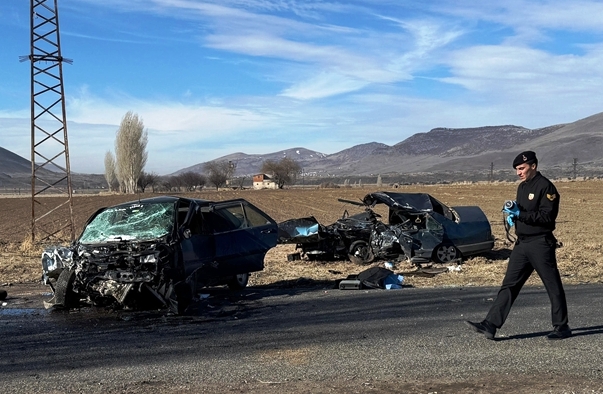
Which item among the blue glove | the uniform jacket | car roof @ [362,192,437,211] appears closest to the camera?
the uniform jacket

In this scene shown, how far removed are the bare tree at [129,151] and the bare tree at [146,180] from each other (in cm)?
227

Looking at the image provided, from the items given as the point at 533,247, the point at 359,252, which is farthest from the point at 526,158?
the point at 359,252

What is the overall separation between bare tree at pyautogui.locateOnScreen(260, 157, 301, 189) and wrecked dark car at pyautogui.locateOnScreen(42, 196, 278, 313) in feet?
423

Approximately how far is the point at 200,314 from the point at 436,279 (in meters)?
4.77

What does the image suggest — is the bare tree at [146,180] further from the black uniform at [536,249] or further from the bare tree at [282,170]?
the black uniform at [536,249]

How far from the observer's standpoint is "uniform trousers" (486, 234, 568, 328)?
19.7ft

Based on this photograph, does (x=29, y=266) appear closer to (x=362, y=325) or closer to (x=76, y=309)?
(x=76, y=309)

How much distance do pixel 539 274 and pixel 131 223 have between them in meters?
5.85

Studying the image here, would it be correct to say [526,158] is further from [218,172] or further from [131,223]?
[218,172]

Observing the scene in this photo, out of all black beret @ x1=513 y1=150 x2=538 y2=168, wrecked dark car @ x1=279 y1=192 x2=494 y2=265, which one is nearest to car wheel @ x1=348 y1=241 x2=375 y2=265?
wrecked dark car @ x1=279 y1=192 x2=494 y2=265

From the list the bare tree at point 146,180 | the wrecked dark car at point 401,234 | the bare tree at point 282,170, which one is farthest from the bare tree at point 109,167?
the wrecked dark car at point 401,234

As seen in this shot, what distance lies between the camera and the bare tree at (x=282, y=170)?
14232 centimetres

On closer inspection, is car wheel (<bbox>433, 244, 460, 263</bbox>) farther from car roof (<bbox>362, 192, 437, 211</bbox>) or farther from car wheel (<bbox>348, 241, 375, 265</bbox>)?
car wheel (<bbox>348, 241, 375, 265</bbox>)

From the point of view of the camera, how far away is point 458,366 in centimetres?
541
